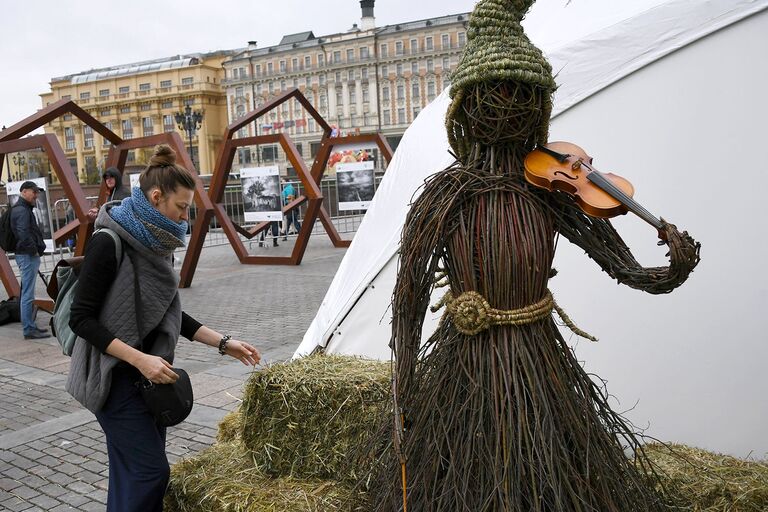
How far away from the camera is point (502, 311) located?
6.20ft

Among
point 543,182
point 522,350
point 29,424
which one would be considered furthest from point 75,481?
point 543,182

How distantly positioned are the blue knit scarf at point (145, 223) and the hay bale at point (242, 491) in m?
1.10

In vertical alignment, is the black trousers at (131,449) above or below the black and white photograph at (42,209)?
below

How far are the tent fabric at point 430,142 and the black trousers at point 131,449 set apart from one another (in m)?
1.22

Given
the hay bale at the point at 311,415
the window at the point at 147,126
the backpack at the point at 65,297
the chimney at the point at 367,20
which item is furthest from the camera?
the window at the point at 147,126

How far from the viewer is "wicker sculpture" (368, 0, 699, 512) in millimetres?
1869

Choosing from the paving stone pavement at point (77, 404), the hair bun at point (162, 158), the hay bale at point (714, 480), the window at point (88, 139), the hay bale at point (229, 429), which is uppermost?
the window at point (88, 139)

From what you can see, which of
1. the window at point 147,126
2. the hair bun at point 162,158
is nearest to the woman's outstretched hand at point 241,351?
the hair bun at point 162,158

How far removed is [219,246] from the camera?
20953 mm

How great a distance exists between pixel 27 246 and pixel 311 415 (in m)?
6.66

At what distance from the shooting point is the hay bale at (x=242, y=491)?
2.71 metres

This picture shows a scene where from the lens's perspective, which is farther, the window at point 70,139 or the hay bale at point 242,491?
the window at point 70,139

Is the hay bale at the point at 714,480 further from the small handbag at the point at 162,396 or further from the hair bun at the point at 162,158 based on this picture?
the hair bun at the point at 162,158

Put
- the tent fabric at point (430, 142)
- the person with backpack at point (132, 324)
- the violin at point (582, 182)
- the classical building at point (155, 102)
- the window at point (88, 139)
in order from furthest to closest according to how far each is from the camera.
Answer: the window at point (88, 139) < the classical building at point (155, 102) < the tent fabric at point (430, 142) < the person with backpack at point (132, 324) < the violin at point (582, 182)
